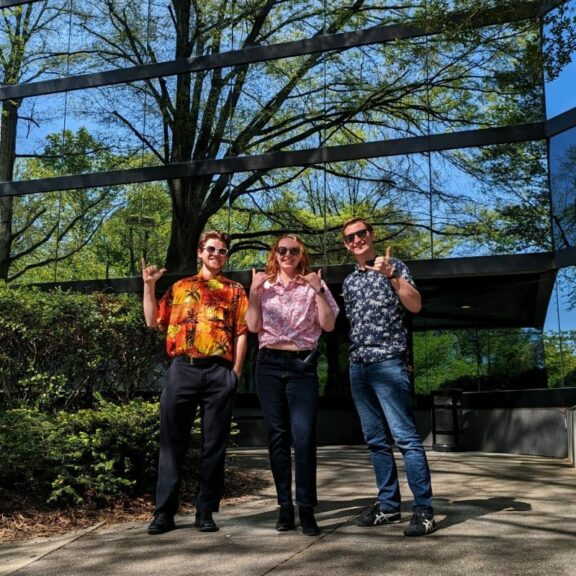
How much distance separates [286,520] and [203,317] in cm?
139

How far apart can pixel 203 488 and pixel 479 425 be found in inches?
362

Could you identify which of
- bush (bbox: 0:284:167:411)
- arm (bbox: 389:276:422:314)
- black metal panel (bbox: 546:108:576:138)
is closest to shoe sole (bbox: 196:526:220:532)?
arm (bbox: 389:276:422:314)

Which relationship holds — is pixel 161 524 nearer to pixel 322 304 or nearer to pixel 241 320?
pixel 241 320

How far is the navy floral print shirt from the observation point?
4.46m

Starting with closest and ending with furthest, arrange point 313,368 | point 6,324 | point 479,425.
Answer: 1. point 313,368
2. point 6,324
3. point 479,425

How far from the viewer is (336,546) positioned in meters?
4.00

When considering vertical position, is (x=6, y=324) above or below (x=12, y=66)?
below

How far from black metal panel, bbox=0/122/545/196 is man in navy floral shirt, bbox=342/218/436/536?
9481 millimetres

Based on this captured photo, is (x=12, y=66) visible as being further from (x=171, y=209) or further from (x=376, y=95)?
(x=376, y=95)

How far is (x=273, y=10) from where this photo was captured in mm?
15195

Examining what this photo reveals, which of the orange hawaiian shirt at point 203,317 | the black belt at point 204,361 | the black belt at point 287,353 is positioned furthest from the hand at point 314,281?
the black belt at point 204,361

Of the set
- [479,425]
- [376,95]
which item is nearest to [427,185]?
[376,95]

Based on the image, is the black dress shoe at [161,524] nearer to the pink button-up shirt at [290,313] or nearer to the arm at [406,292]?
the pink button-up shirt at [290,313]

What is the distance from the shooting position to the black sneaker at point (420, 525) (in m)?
4.17
